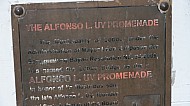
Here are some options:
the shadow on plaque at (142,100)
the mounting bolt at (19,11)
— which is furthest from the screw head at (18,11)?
the shadow on plaque at (142,100)

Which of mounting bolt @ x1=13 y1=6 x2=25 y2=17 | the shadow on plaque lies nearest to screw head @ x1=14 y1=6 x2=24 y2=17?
mounting bolt @ x1=13 y1=6 x2=25 y2=17

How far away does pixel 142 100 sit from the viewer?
1.62 meters

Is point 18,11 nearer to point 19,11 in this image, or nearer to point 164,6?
point 19,11

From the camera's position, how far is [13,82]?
1.58 metres

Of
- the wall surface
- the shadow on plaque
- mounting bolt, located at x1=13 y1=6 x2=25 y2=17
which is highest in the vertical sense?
mounting bolt, located at x1=13 y1=6 x2=25 y2=17

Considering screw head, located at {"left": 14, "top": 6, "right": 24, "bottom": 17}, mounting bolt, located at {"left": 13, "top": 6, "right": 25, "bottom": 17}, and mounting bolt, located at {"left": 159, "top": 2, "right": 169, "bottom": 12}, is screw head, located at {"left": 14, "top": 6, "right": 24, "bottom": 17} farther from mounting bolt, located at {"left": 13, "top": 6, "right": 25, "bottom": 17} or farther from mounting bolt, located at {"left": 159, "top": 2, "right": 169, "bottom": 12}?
mounting bolt, located at {"left": 159, "top": 2, "right": 169, "bottom": 12}

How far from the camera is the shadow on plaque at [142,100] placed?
5.27 ft

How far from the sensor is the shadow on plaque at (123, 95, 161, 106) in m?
1.61

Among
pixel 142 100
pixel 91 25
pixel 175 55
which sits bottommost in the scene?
pixel 142 100

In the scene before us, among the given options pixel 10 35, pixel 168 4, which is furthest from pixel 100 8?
pixel 10 35

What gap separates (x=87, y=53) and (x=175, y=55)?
0.39m

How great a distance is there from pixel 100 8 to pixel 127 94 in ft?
1.27

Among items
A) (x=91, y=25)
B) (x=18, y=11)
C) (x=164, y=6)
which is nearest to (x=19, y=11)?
(x=18, y=11)

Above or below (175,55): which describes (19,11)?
above
